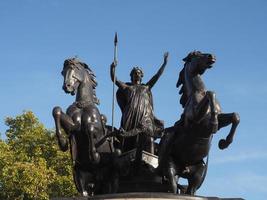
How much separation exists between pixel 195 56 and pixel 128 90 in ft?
6.58

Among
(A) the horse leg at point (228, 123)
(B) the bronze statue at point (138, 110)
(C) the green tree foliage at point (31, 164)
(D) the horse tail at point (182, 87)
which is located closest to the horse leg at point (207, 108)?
(A) the horse leg at point (228, 123)

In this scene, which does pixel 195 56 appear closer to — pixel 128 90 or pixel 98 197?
pixel 128 90

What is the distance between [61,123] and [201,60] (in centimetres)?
306

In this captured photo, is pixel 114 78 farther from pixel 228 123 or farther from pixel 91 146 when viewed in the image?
pixel 228 123

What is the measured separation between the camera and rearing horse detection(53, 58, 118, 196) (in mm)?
11812

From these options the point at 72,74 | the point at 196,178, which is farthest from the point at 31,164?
the point at 196,178

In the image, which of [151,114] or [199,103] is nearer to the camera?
[199,103]

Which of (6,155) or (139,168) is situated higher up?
(6,155)

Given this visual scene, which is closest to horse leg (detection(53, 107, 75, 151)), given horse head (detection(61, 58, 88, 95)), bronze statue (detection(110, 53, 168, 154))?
horse head (detection(61, 58, 88, 95))

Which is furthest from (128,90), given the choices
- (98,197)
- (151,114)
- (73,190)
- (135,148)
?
(73,190)

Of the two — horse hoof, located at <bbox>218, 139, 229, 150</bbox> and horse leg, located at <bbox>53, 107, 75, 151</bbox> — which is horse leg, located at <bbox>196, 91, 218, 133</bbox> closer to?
horse hoof, located at <bbox>218, 139, 229, 150</bbox>

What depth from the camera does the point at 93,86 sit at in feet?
43.1

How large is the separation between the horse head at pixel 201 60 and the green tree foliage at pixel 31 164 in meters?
20.0

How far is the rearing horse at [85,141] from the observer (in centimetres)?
1181
